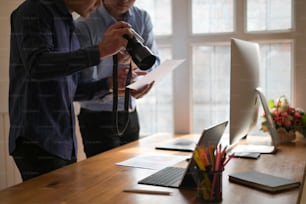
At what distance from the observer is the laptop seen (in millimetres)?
1140

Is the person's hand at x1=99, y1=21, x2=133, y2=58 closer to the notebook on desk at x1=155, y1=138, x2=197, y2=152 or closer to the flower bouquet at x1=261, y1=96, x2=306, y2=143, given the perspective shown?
the notebook on desk at x1=155, y1=138, x2=197, y2=152

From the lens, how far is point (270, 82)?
2445mm

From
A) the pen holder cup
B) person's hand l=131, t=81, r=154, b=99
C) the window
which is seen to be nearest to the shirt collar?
person's hand l=131, t=81, r=154, b=99

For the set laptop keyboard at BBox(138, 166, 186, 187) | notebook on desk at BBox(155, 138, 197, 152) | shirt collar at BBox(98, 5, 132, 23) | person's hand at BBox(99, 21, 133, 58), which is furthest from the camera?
shirt collar at BBox(98, 5, 132, 23)

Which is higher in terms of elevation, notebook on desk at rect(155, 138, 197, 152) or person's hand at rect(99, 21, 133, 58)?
person's hand at rect(99, 21, 133, 58)

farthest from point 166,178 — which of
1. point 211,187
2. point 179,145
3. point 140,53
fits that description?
point 179,145

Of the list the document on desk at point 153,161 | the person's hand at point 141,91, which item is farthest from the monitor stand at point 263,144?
the person's hand at point 141,91

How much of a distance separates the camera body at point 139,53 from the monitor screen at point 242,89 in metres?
0.33

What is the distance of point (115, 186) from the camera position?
48.0 inches

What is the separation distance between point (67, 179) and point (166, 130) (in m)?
1.47

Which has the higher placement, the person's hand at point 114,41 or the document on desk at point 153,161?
the person's hand at point 114,41

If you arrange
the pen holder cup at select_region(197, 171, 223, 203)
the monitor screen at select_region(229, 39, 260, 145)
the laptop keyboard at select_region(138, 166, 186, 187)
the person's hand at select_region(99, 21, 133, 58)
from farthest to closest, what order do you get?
the monitor screen at select_region(229, 39, 260, 145), the person's hand at select_region(99, 21, 133, 58), the laptop keyboard at select_region(138, 166, 186, 187), the pen holder cup at select_region(197, 171, 223, 203)

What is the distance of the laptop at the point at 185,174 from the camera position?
114 cm

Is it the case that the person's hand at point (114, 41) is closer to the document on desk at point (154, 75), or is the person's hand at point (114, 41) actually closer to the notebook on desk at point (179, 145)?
the document on desk at point (154, 75)
